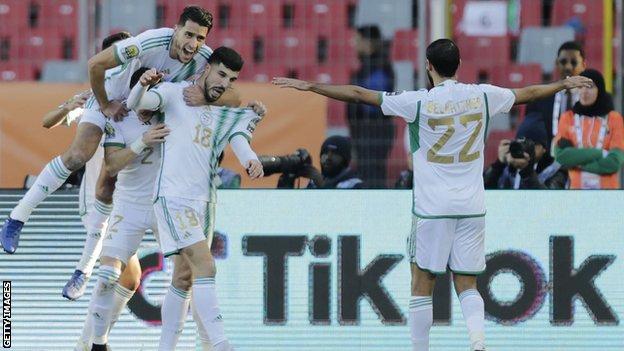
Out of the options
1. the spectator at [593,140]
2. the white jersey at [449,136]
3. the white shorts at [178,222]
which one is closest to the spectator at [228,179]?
the white shorts at [178,222]

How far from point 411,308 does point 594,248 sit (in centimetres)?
154

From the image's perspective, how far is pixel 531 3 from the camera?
46.8ft

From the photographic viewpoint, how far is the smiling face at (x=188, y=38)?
8.13 m

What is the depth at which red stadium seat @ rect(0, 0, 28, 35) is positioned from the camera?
1430 centimetres

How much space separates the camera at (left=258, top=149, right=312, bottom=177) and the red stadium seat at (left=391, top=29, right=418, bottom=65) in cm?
309

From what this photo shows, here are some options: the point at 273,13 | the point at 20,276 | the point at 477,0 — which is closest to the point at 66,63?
the point at 273,13

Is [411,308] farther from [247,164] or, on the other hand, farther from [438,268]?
[247,164]

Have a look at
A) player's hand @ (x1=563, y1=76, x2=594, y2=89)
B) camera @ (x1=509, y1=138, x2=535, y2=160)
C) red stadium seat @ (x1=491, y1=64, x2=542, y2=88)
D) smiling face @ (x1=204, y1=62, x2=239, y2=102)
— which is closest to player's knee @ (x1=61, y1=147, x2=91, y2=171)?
smiling face @ (x1=204, y1=62, x2=239, y2=102)

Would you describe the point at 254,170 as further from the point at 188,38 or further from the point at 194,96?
the point at 188,38

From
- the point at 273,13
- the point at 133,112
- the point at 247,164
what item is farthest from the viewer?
the point at 273,13

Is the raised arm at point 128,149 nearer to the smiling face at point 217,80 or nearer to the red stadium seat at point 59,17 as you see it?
the smiling face at point 217,80

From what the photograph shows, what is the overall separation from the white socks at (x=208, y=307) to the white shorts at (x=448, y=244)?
1109 millimetres

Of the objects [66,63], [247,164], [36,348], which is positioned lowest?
[36,348]
